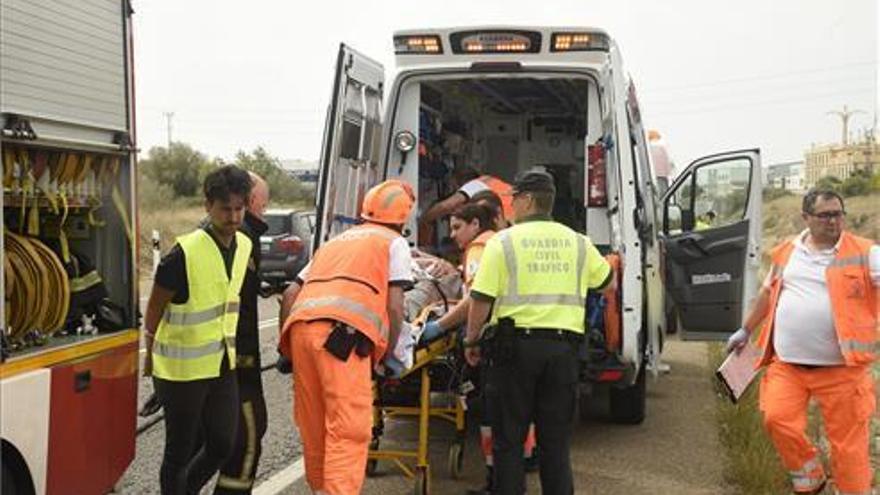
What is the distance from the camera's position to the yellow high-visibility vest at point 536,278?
4.87 meters

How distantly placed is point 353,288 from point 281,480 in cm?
197

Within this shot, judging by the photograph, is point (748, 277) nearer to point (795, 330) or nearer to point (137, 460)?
point (795, 330)

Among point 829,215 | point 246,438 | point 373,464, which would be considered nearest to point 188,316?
point 246,438

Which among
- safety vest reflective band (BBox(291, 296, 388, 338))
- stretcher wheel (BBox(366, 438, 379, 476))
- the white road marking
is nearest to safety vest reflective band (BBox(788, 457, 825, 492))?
safety vest reflective band (BBox(291, 296, 388, 338))

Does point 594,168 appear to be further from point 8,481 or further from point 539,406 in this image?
point 8,481

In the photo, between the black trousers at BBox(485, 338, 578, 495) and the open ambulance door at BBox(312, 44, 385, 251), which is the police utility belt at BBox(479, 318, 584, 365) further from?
the open ambulance door at BBox(312, 44, 385, 251)

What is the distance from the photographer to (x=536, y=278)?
489cm

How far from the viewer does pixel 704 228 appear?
334 inches

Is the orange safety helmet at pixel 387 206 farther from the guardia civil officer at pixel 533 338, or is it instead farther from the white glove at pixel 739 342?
the white glove at pixel 739 342

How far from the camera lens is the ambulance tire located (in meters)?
7.71

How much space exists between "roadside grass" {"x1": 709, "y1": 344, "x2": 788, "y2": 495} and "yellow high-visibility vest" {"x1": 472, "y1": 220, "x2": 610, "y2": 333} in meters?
1.74

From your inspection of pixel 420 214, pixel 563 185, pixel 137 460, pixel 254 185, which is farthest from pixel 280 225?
pixel 254 185

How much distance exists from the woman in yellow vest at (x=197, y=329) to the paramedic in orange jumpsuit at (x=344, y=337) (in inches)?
13.0

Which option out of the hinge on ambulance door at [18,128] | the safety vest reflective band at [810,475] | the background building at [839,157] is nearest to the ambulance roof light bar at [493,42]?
the safety vest reflective band at [810,475]
